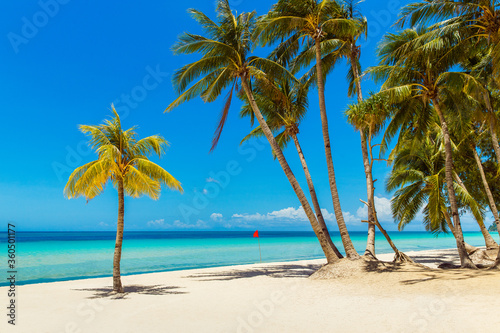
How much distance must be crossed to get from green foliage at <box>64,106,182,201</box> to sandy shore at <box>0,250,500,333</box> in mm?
2972

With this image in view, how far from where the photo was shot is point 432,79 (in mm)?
11227

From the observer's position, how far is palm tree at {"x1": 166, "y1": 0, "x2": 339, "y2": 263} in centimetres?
1241

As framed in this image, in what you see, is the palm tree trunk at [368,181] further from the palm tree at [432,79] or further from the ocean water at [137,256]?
the ocean water at [137,256]

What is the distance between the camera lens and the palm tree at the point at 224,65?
12.4 meters

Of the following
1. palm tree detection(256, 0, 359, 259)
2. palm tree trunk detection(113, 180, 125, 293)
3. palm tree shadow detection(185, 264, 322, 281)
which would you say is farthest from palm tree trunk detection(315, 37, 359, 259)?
palm tree trunk detection(113, 180, 125, 293)

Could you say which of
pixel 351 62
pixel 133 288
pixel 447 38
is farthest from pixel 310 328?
pixel 351 62

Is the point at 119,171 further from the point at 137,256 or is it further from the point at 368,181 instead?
the point at 137,256

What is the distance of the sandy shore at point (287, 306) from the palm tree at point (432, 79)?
2.49 metres

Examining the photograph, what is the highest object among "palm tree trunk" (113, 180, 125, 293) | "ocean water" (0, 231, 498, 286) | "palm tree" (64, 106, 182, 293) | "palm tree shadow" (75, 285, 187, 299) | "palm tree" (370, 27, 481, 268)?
"palm tree" (370, 27, 481, 268)

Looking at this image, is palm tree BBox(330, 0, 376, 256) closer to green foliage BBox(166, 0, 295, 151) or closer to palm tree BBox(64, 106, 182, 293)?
green foliage BBox(166, 0, 295, 151)

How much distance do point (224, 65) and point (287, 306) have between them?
929 cm

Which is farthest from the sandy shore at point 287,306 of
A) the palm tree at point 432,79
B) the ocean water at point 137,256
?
the ocean water at point 137,256

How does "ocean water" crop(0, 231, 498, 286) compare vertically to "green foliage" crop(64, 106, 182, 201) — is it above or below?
below

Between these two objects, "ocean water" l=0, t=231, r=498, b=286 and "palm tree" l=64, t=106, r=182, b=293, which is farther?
"ocean water" l=0, t=231, r=498, b=286
